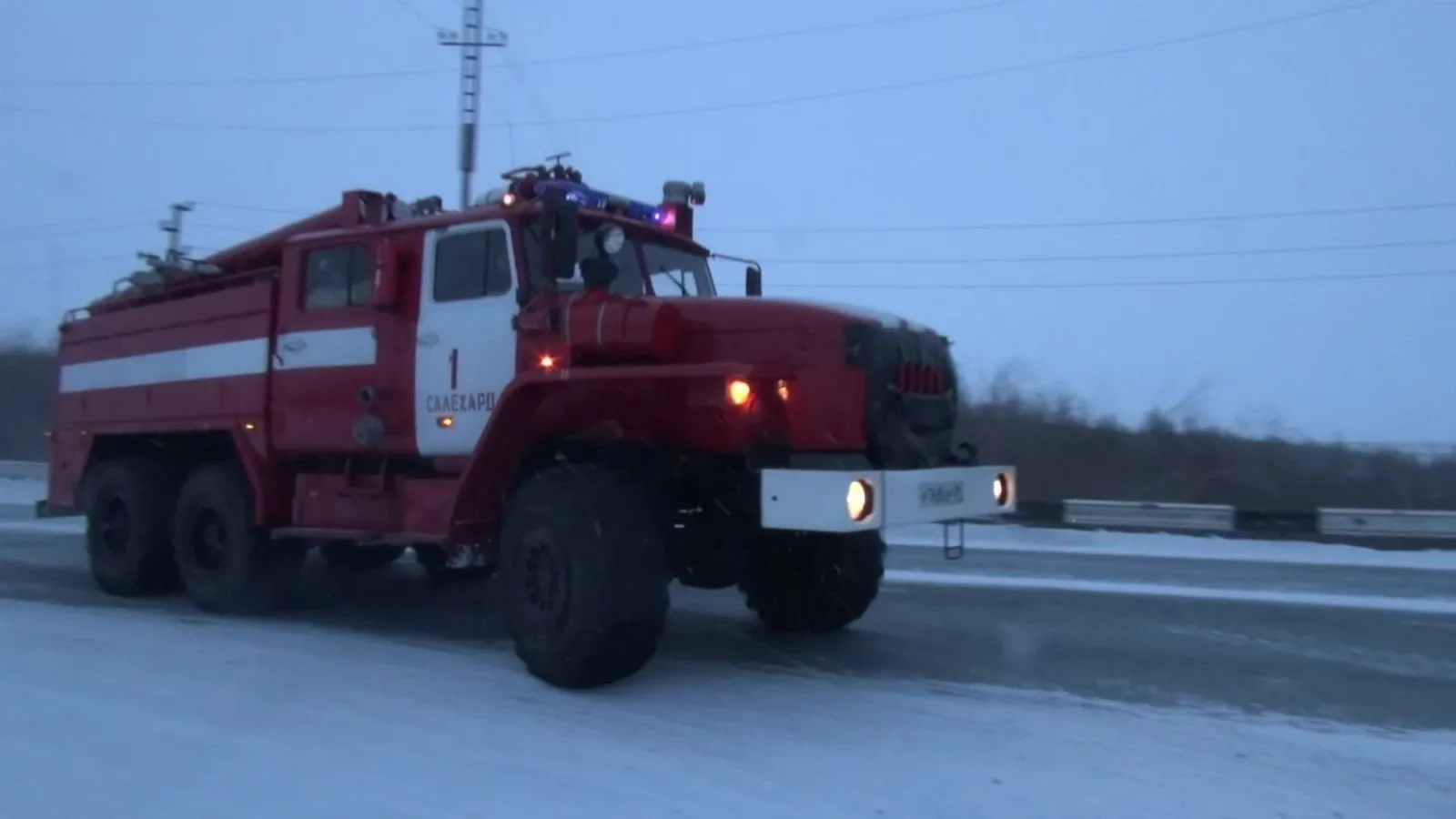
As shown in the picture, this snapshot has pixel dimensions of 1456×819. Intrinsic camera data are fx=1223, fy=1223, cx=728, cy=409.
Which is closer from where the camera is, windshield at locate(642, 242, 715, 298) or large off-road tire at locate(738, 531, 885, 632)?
windshield at locate(642, 242, 715, 298)

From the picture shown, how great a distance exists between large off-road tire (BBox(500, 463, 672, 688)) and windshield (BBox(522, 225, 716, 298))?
132 cm

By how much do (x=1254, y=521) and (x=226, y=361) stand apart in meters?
14.0

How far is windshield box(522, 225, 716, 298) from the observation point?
7492mm

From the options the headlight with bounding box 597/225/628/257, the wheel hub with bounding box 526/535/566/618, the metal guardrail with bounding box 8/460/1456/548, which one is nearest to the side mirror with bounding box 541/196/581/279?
the headlight with bounding box 597/225/628/257

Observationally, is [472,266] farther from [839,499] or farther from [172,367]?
[172,367]

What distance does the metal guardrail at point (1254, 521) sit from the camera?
16547mm

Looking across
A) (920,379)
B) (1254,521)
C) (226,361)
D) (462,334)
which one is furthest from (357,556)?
(1254,521)

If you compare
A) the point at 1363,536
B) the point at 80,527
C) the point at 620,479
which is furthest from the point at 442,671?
the point at 1363,536

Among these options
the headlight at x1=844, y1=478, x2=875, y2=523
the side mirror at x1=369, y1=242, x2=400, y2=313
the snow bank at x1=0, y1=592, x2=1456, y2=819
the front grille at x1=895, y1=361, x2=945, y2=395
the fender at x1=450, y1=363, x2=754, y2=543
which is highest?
the side mirror at x1=369, y1=242, x2=400, y2=313

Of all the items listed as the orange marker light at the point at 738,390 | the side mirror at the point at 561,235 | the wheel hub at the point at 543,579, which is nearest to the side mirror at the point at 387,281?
the side mirror at the point at 561,235

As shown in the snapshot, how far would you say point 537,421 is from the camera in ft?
23.4

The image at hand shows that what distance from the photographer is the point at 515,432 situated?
23.4ft

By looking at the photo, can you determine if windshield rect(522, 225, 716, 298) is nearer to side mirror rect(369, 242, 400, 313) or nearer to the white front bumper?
side mirror rect(369, 242, 400, 313)

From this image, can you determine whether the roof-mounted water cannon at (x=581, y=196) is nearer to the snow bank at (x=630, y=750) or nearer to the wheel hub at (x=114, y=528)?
the snow bank at (x=630, y=750)
